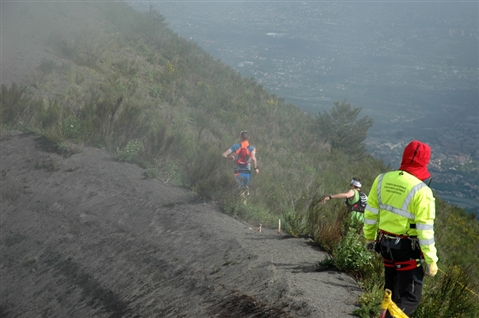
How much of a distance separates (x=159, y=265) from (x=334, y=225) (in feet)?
9.69

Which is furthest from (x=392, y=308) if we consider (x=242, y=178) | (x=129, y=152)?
(x=129, y=152)

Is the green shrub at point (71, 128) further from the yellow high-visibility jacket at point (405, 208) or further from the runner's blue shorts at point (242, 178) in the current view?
the yellow high-visibility jacket at point (405, 208)

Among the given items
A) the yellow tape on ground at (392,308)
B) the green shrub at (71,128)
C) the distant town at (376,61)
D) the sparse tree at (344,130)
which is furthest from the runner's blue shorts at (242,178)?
the distant town at (376,61)

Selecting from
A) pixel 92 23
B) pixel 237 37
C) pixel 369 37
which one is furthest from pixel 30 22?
pixel 369 37

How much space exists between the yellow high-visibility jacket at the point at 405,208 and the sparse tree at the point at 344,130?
22200mm

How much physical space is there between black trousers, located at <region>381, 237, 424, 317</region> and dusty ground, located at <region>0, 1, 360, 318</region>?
78cm

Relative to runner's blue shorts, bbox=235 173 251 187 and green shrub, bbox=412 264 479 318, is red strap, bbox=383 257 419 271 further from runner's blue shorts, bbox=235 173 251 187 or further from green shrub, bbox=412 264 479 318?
runner's blue shorts, bbox=235 173 251 187

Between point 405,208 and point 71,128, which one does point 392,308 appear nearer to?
point 405,208

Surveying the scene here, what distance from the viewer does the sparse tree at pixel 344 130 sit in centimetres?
2798

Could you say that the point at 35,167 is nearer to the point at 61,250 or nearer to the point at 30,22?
the point at 61,250

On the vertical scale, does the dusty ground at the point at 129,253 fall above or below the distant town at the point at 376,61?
below

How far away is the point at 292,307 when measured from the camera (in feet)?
20.0

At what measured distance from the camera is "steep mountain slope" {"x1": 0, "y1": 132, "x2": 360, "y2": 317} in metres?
6.84

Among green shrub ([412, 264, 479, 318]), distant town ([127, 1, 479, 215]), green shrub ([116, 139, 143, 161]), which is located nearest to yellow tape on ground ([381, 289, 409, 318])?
green shrub ([412, 264, 479, 318])
